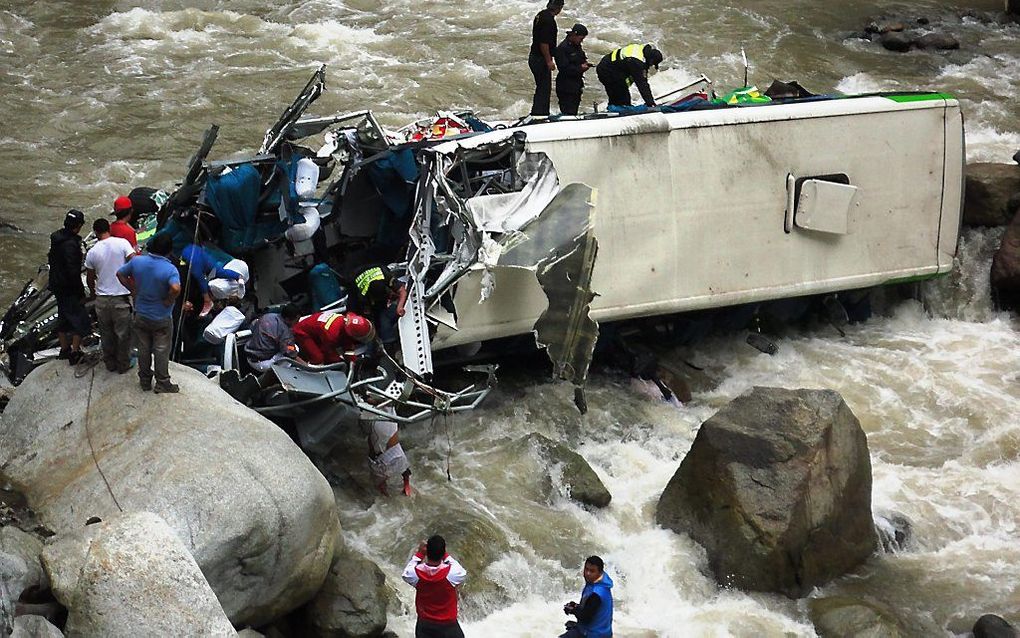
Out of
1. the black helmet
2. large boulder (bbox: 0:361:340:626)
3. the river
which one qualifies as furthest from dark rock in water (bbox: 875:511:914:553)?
the black helmet

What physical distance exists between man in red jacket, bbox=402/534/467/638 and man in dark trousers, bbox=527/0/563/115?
7.30m

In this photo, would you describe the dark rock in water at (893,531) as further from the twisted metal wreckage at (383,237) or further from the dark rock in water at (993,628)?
the twisted metal wreckage at (383,237)

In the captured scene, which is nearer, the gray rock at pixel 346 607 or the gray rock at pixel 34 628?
the gray rock at pixel 34 628

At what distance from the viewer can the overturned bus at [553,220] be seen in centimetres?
924

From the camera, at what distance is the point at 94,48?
1848 centimetres

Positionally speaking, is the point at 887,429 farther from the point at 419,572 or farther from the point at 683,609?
the point at 419,572

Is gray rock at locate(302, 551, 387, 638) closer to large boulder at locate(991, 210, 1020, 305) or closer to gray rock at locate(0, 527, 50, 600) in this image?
gray rock at locate(0, 527, 50, 600)

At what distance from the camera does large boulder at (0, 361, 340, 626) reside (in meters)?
6.92

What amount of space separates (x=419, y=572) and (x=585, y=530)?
2236 mm

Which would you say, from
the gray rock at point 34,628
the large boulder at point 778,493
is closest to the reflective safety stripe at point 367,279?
the large boulder at point 778,493

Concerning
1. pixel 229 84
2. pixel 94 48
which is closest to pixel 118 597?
pixel 229 84

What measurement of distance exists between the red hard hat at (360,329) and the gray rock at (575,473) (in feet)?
5.57

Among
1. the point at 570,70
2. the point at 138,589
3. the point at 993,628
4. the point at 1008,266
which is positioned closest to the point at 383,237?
the point at 570,70

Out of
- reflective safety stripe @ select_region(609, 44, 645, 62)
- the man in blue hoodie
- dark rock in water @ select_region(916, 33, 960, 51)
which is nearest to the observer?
the man in blue hoodie
